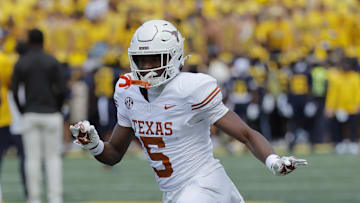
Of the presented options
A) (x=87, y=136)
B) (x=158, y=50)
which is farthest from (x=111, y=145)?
(x=158, y=50)

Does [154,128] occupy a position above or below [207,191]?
above

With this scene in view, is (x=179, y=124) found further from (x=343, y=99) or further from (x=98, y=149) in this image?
(x=343, y=99)

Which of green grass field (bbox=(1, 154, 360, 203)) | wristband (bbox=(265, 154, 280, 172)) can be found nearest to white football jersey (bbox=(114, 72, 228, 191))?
wristband (bbox=(265, 154, 280, 172))

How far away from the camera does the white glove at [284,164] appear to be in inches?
153

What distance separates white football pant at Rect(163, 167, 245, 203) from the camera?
4195mm

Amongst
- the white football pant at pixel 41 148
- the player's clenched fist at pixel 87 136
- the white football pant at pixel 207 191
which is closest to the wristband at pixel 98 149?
the player's clenched fist at pixel 87 136

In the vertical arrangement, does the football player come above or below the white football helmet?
below

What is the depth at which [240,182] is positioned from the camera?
10.2 meters

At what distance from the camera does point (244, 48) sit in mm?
16859

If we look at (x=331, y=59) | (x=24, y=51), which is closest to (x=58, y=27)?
(x=331, y=59)

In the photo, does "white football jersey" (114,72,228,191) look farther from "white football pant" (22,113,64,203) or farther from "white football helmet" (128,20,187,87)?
"white football pant" (22,113,64,203)

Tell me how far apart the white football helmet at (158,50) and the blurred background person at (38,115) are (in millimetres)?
3977

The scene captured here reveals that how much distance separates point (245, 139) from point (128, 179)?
662 centimetres

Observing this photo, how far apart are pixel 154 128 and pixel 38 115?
158 inches
